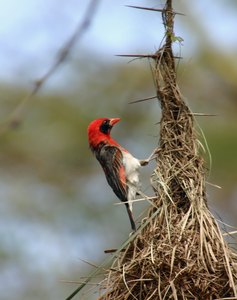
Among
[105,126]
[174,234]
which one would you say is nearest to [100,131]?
[105,126]

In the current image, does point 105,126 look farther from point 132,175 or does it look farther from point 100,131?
point 132,175

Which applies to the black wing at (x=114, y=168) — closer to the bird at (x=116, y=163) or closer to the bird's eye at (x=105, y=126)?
the bird at (x=116, y=163)

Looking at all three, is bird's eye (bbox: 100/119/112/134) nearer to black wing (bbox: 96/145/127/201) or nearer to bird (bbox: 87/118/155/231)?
bird (bbox: 87/118/155/231)

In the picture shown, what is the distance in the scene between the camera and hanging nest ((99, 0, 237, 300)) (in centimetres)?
452

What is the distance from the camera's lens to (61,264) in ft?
32.7

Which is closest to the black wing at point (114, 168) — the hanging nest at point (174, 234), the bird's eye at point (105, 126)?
the bird's eye at point (105, 126)

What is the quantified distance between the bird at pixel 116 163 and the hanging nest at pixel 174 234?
1.31 ft

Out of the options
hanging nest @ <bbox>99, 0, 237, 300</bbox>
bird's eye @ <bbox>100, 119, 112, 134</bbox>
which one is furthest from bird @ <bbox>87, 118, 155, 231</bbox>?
hanging nest @ <bbox>99, 0, 237, 300</bbox>

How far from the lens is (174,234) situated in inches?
187

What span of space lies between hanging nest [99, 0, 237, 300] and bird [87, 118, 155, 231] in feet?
1.31

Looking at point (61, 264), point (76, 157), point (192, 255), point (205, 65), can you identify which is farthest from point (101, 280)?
point (76, 157)

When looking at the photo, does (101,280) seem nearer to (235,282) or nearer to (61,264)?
(235,282)

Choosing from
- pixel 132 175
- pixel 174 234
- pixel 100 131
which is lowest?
pixel 174 234

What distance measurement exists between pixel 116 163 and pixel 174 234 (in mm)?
1083
